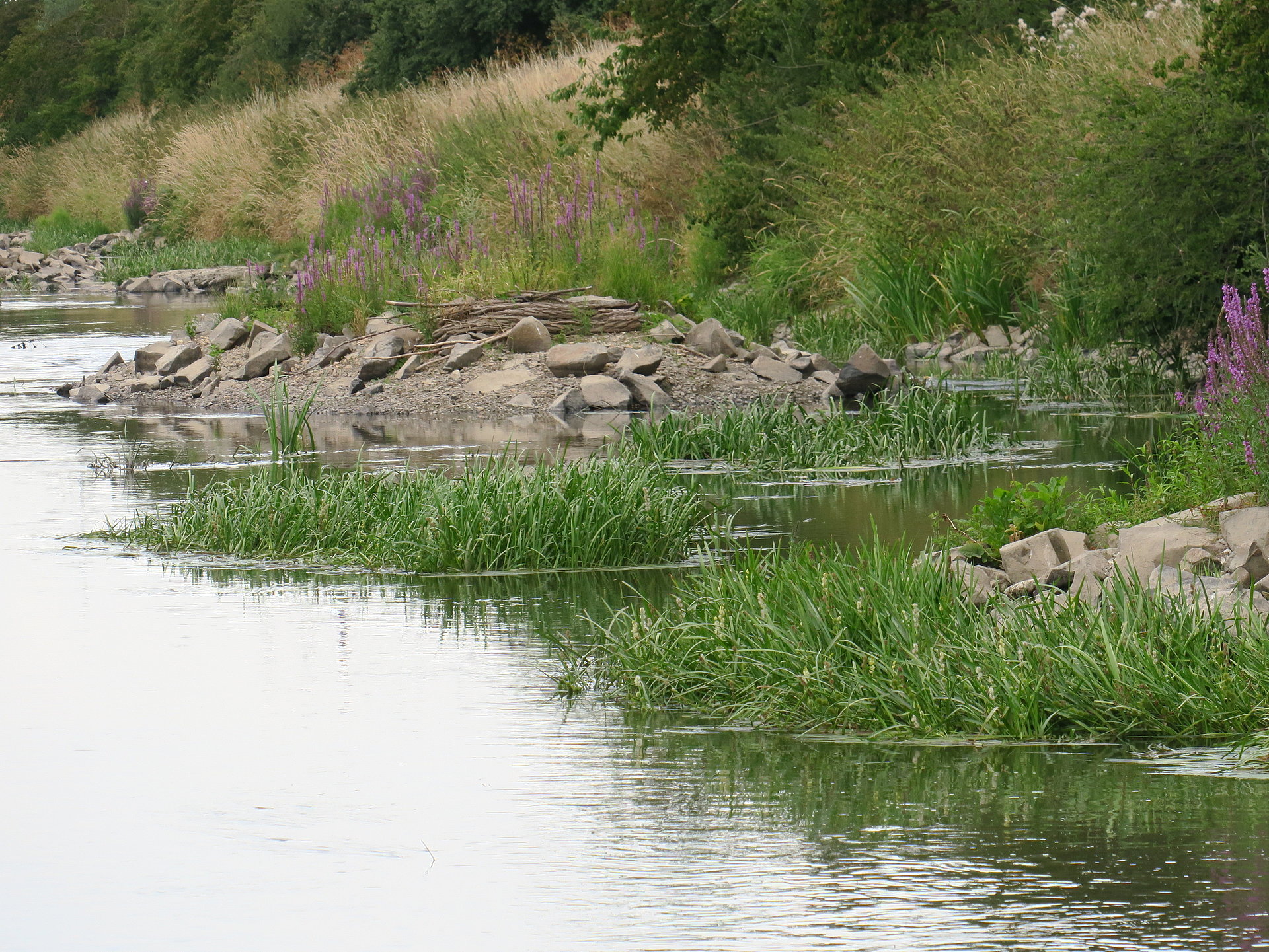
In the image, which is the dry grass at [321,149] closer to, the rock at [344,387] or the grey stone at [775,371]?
the rock at [344,387]

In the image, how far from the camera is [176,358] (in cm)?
2025

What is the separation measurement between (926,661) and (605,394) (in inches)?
418

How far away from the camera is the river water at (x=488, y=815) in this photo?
14.9 ft

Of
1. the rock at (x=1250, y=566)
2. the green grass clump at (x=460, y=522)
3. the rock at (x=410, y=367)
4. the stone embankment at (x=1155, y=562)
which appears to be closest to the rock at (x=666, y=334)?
the rock at (x=410, y=367)

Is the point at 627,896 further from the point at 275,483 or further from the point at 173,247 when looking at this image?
the point at 173,247

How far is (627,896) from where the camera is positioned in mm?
4719

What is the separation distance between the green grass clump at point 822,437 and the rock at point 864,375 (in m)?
2.12

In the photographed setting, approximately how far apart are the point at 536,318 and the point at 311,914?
47.1 ft

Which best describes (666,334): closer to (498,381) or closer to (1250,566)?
(498,381)

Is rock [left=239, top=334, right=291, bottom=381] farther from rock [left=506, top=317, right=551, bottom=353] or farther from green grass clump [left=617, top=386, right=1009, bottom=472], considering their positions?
Answer: green grass clump [left=617, top=386, right=1009, bottom=472]

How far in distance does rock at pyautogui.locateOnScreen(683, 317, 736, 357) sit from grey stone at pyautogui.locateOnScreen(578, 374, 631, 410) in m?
1.27

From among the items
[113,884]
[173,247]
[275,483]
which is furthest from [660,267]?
[173,247]

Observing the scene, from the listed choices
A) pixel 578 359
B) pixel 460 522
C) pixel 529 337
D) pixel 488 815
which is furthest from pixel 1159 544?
pixel 529 337

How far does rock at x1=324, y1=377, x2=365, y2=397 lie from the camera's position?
18234mm
